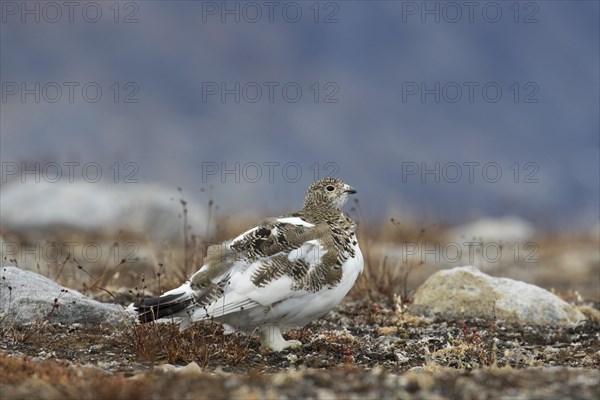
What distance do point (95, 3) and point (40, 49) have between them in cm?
1216

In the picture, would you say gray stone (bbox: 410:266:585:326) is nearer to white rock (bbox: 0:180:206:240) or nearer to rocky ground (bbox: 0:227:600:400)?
rocky ground (bbox: 0:227:600:400)

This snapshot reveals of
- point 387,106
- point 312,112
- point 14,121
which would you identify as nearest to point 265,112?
point 312,112

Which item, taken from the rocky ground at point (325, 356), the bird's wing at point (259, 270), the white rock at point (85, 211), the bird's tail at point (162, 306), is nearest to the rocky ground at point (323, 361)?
the rocky ground at point (325, 356)

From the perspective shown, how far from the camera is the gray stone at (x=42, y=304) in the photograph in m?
7.64

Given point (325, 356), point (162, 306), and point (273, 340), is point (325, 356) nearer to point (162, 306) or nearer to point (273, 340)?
point (273, 340)

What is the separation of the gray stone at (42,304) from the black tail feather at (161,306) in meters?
1.05

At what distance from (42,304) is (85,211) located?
30.2 feet

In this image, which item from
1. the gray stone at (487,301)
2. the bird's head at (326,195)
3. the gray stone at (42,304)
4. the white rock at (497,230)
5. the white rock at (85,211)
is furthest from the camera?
the white rock at (497,230)

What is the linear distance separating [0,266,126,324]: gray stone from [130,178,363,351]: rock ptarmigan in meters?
1.21

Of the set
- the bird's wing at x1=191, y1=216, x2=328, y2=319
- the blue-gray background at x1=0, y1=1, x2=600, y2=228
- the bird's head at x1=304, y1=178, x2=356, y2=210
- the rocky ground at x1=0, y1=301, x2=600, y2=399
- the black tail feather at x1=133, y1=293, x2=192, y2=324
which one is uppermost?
the blue-gray background at x1=0, y1=1, x2=600, y2=228

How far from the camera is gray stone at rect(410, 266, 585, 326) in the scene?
8859mm

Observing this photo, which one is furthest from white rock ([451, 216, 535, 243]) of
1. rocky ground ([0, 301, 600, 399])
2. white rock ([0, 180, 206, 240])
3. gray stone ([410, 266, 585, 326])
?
rocky ground ([0, 301, 600, 399])

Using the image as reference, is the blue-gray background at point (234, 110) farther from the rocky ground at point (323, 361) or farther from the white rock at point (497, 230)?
the rocky ground at point (323, 361)

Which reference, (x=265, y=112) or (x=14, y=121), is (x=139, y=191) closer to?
(x=14, y=121)
